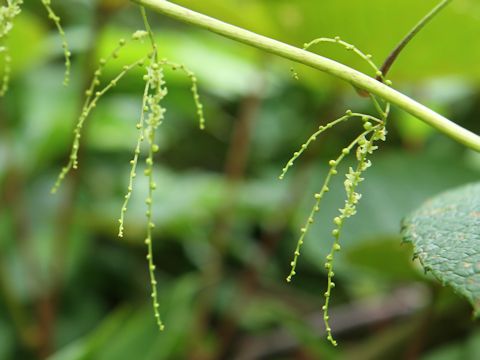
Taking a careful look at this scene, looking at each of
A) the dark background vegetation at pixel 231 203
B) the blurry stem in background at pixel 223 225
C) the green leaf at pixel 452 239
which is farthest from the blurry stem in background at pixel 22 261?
the green leaf at pixel 452 239

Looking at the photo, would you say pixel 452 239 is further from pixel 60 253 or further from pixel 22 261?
pixel 22 261

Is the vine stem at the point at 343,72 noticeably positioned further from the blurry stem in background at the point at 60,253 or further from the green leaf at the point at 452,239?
the blurry stem in background at the point at 60,253

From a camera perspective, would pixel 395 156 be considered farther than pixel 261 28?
Yes

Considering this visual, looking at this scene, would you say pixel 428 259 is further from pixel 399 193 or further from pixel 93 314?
pixel 93 314

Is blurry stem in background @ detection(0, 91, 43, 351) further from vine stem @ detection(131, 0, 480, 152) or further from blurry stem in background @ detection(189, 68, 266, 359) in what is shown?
vine stem @ detection(131, 0, 480, 152)

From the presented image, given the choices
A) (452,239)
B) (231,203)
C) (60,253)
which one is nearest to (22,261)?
(60,253)

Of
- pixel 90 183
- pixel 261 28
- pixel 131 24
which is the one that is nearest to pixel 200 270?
pixel 90 183

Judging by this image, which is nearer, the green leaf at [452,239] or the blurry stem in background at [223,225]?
the green leaf at [452,239]
